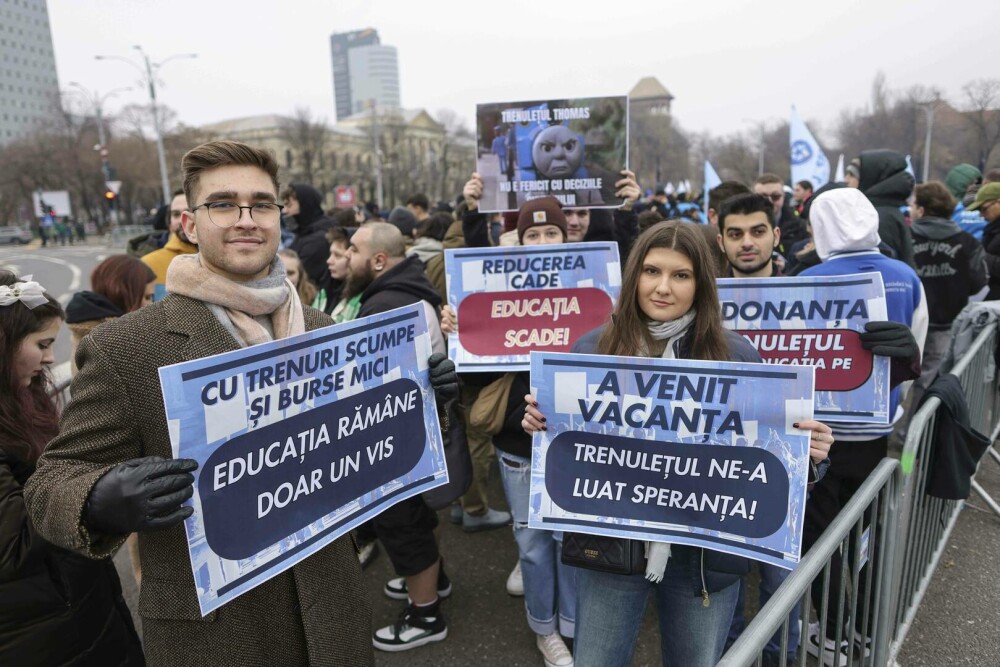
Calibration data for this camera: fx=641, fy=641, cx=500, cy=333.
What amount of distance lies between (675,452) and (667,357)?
32cm

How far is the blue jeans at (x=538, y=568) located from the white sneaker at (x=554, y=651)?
40 millimetres

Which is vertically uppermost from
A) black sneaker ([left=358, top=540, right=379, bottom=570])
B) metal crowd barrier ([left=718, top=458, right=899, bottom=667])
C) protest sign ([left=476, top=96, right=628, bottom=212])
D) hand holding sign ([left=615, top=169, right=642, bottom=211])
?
protest sign ([left=476, top=96, right=628, bottom=212])

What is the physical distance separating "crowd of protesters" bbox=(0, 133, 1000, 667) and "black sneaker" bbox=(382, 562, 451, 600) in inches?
1.6

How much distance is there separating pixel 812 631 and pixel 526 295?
2154mm

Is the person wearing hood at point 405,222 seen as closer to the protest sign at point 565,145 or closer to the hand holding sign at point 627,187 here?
the protest sign at point 565,145

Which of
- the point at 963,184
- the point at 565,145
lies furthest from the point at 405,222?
the point at 963,184

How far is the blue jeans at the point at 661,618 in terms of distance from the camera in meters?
2.11

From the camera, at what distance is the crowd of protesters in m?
1.57

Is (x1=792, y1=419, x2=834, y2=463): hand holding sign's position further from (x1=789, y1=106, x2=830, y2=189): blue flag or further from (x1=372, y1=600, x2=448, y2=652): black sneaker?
(x1=789, y1=106, x2=830, y2=189): blue flag

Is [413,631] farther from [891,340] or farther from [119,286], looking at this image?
[891,340]

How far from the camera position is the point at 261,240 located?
5.89 feet

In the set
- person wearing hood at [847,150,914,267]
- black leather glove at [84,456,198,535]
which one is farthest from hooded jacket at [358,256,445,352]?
person wearing hood at [847,150,914,267]

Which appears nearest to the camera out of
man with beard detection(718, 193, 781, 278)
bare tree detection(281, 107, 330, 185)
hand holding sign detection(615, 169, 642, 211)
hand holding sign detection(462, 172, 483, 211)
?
man with beard detection(718, 193, 781, 278)

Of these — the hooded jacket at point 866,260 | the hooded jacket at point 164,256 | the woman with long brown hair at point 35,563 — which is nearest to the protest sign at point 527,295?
the hooded jacket at point 866,260
